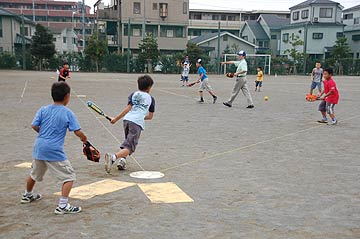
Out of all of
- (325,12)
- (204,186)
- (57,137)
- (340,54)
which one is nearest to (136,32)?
(340,54)

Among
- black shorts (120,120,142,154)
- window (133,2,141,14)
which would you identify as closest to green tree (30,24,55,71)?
window (133,2,141,14)

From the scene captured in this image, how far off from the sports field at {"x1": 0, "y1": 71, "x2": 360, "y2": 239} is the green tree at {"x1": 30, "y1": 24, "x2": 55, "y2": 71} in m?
37.0

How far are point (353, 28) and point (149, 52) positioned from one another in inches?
1476

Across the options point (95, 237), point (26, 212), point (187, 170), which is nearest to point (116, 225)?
point (95, 237)

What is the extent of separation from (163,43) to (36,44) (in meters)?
21.7

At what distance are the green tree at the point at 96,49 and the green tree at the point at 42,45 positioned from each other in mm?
3907

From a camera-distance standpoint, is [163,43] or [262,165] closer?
[262,165]

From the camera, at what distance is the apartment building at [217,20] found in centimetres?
8269

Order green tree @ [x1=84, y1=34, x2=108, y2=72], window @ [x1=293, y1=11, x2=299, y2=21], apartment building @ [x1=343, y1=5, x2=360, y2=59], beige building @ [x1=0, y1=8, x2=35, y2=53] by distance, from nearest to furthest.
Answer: green tree @ [x1=84, y1=34, x2=108, y2=72] → beige building @ [x1=0, y1=8, x2=35, y2=53] → apartment building @ [x1=343, y1=5, x2=360, y2=59] → window @ [x1=293, y1=11, x2=299, y2=21]

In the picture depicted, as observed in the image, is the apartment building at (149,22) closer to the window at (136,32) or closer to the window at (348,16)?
the window at (136,32)

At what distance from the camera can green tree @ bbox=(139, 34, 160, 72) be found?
4819cm

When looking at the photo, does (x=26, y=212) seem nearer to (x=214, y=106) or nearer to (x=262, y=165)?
(x=262, y=165)

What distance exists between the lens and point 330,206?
502 cm

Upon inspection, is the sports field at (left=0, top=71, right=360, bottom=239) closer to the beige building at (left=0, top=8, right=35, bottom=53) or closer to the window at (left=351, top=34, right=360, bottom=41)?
the beige building at (left=0, top=8, right=35, bottom=53)
